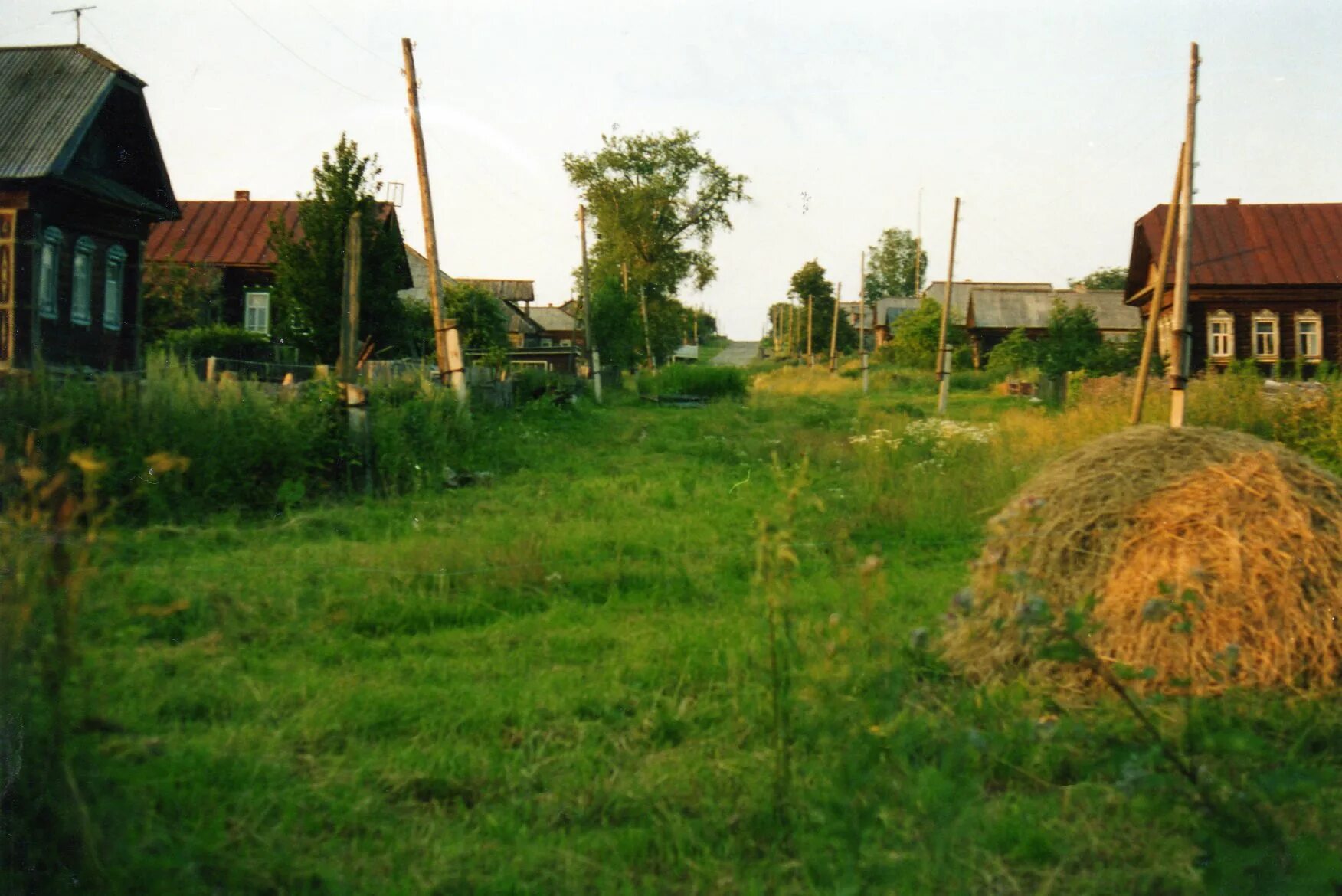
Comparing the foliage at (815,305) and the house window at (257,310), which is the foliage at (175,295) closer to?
the house window at (257,310)

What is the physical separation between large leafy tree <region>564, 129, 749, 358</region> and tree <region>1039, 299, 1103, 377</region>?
95.5 feet

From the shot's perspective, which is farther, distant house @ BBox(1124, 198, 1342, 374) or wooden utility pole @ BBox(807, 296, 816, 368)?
wooden utility pole @ BBox(807, 296, 816, 368)

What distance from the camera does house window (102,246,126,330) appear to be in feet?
68.7

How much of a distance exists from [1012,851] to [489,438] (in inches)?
493

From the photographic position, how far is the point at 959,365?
A: 55.2 metres

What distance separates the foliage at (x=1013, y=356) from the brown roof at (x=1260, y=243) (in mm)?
8925

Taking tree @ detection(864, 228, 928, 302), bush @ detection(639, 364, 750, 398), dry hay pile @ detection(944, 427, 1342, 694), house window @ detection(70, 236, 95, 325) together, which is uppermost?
tree @ detection(864, 228, 928, 302)

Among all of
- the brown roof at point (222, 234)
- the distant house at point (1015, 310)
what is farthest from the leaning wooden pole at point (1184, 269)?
the distant house at point (1015, 310)

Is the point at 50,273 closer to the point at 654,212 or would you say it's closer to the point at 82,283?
the point at 82,283

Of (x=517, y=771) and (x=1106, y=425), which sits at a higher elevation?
(x=1106, y=425)

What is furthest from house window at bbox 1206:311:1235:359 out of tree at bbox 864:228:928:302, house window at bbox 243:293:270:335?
tree at bbox 864:228:928:302

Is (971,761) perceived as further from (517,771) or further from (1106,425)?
(1106,425)

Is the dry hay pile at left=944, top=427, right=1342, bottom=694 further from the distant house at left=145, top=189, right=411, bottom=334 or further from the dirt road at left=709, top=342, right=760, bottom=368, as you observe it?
the dirt road at left=709, top=342, right=760, bottom=368

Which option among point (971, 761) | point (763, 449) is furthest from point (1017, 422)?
point (971, 761)
